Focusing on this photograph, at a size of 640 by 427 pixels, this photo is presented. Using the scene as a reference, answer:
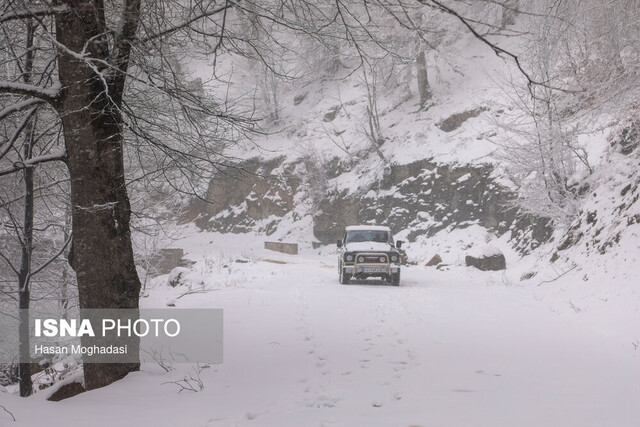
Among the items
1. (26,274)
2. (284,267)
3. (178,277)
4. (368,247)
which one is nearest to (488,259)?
(368,247)

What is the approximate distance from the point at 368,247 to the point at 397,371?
427 inches

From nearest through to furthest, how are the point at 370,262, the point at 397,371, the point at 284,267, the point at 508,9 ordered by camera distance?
the point at 508,9, the point at 397,371, the point at 370,262, the point at 284,267

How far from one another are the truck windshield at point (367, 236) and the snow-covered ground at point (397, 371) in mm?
Result: 5806

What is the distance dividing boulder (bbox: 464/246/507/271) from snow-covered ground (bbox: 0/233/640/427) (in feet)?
26.1

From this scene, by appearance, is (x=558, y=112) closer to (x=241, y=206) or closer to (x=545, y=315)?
(x=545, y=315)

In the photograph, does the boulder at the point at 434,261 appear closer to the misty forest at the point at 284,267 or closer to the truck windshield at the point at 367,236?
the misty forest at the point at 284,267

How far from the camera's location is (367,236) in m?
17.4

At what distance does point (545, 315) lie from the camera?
9.54m

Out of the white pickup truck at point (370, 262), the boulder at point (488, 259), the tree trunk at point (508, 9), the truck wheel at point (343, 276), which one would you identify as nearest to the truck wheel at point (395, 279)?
the white pickup truck at point (370, 262)

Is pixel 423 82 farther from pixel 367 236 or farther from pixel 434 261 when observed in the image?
pixel 367 236

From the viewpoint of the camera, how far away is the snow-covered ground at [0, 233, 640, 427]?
4.06 m

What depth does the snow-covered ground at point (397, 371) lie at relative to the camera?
13.3 feet

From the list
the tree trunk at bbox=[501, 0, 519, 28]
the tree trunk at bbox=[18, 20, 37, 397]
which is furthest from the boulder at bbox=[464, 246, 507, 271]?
the tree trunk at bbox=[18, 20, 37, 397]

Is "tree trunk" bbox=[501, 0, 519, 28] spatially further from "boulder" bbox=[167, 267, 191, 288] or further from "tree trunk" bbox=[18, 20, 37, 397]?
"boulder" bbox=[167, 267, 191, 288]
